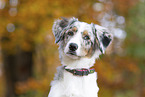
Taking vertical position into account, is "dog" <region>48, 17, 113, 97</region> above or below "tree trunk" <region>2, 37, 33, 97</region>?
above

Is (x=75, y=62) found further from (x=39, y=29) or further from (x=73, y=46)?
(x=39, y=29)

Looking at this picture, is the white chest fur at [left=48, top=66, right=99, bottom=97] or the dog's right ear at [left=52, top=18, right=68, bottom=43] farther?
the dog's right ear at [left=52, top=18, right=68, bottom=43]

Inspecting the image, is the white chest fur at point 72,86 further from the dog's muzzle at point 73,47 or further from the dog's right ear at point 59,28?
the dog's right ear at point 59,28

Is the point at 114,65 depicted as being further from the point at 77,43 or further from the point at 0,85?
the point at 0,85

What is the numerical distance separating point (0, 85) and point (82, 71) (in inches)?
1311

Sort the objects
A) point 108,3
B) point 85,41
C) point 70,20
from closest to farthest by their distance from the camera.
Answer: point 85,41
point 70,20
point 108,3

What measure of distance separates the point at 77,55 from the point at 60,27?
26.4 inches

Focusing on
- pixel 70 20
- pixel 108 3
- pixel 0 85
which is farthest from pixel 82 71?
pixel 0 85

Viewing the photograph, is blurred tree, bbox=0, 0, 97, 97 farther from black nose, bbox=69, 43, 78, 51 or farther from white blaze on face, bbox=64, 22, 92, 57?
black nose, bbox=69, 43, 78, 51

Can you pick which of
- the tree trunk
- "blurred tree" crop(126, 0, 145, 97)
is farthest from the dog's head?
"blurred tree" crop(126, 0, 145, 97)

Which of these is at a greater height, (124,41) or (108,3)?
(108,3)

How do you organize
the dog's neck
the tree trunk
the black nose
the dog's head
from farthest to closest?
the tree trunk → the dog's neck → the dog's head → the black nose

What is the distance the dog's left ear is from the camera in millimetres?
3996

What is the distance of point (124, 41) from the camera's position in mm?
16188
